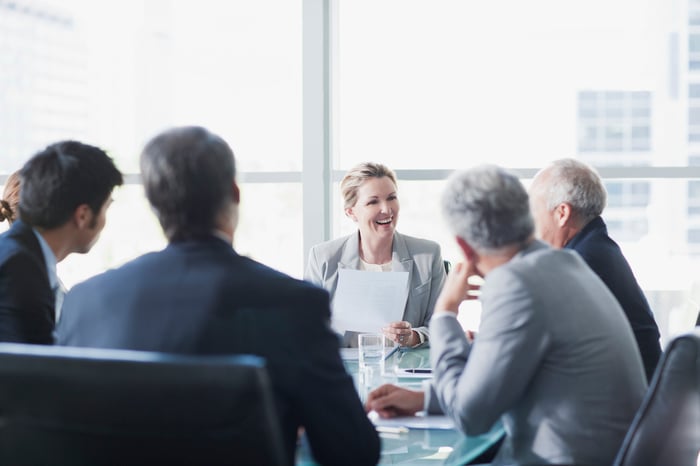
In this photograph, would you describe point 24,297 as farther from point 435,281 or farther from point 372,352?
point 435,281

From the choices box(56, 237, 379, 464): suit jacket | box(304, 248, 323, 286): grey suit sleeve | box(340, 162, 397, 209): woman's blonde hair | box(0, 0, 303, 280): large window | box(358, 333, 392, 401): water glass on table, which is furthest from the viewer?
box(0, 0, 303, 280): large window

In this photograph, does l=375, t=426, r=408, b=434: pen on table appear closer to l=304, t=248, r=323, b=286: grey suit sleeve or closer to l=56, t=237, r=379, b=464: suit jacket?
l=56, t=237, r=379, b=464: suit jacket

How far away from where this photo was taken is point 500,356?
64.0 inches

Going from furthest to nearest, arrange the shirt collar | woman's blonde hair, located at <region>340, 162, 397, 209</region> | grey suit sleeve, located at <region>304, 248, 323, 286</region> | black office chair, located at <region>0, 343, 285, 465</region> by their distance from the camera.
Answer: woman's blonde hair, located at <region>340, 162, 397, 209</region> < grey suit sleeve, located at <region>304, 248, 323, 286</region> < the shirt collar < black office chair, located at <region>0, 343, 285, 465</region>

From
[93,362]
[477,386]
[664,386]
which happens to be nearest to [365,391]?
[477,386]

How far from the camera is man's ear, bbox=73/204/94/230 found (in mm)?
2137

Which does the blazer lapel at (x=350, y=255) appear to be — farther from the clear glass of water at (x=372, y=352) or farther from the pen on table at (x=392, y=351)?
the clear glass of water at (x=372, y=352)

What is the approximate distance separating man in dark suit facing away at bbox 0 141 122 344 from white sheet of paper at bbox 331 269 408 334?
1.07 meters

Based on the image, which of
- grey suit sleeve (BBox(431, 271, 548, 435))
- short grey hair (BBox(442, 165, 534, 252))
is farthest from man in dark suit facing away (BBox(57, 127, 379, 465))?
short grey hair (BBox(442, 165, 534, 252))

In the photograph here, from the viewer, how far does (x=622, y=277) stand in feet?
8.34

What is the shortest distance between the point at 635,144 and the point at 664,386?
11.9ft

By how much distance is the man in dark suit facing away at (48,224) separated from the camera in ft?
6.21

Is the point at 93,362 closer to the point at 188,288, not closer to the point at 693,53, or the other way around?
the point at 188,288

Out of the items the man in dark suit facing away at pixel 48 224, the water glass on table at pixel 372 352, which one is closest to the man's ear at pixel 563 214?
Answer: the water glass on table at pixel 372 352
